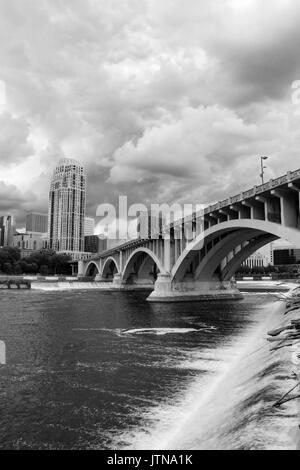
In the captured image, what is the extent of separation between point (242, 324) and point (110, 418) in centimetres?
2531

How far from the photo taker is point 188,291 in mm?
66188

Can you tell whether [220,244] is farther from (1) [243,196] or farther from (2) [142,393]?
(2) [142,393]

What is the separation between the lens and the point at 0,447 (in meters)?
10.6

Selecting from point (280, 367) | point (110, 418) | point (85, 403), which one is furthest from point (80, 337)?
Answer: point (280, 367)

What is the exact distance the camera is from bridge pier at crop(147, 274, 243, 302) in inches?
2549

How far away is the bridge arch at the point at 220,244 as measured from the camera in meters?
49.2

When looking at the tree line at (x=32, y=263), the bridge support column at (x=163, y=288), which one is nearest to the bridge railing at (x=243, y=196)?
the bridge support column at (x=163, y=288)

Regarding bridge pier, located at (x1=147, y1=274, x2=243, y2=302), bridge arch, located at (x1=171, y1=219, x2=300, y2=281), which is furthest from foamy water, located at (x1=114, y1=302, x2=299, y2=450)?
bridge pier, located at (x1=147, y1=274, x2=243, y2=302)

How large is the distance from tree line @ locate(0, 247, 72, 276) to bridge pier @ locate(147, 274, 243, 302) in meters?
113

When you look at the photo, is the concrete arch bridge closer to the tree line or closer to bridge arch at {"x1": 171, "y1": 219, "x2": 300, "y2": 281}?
bridge arch at {"x1": 171, "y1": 219, "x2": 300, "y2": 281}

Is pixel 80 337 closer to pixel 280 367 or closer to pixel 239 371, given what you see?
pixel 239 371

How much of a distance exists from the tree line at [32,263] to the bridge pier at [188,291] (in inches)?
4464

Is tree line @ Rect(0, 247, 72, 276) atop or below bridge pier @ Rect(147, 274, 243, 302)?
atop

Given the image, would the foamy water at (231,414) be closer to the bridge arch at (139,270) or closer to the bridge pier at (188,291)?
the bridge pier at (188,291)
